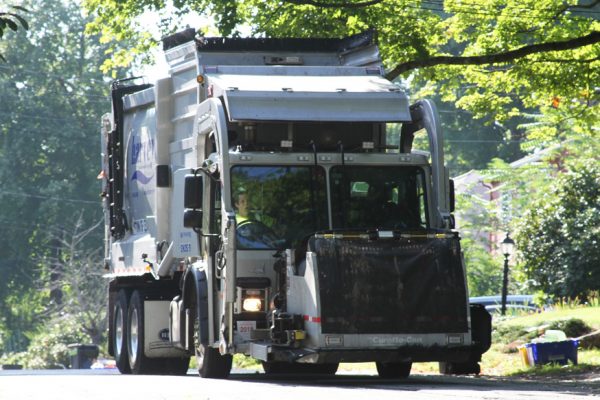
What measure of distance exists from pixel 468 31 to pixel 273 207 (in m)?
12.2

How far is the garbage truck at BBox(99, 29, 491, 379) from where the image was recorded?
598 inches

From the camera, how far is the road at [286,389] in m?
13.5

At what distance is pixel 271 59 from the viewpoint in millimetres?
18609

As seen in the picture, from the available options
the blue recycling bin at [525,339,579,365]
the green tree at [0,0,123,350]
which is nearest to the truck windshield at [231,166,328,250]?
the blue recycling bin at [525,339,579,365]

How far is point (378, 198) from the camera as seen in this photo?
16500 millimetres

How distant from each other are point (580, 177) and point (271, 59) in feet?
72.9

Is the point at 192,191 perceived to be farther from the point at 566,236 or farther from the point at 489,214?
the point at 489,214

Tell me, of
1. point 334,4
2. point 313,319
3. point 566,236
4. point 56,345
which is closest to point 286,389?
A: point 313,319

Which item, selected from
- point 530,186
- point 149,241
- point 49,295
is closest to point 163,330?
point 149,241

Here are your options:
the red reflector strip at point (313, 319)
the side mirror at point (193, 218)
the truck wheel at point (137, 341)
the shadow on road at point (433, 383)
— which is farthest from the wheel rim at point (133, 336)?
the red reflector strip at point (313, 319)

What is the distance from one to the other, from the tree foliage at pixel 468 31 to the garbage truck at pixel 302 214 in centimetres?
413

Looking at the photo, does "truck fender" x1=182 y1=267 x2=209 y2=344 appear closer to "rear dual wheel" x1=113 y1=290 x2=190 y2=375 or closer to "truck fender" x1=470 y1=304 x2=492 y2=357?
"rear dual wheel" x1=113 y1=290 x2=190 y2=375

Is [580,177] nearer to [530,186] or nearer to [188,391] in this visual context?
[530,186]

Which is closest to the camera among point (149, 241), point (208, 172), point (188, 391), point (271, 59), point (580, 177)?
point (188, 391)
